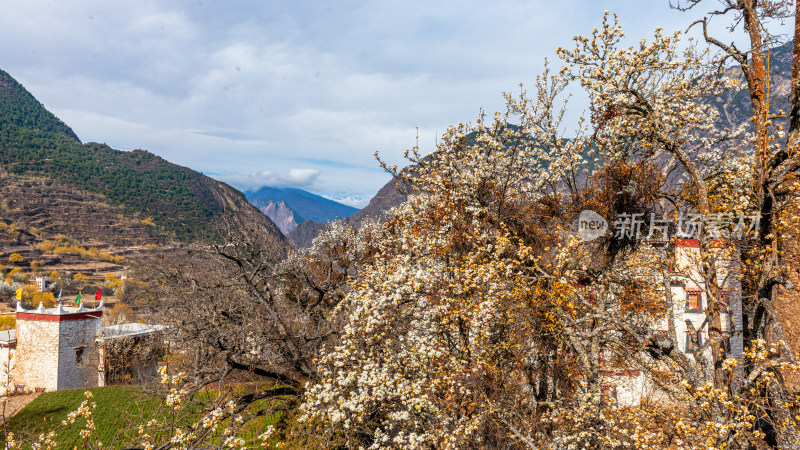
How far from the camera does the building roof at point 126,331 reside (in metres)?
34.9

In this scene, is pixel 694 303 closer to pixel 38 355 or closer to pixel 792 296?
pixel 792 296

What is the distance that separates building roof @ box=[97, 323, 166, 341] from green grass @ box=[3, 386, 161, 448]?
5.51 m

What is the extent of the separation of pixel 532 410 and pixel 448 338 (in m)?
3.31

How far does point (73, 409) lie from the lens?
2680 centimetres

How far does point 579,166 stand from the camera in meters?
13.6

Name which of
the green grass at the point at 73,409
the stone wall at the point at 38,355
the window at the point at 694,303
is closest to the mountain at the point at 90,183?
the stone wall at the point at 38,355

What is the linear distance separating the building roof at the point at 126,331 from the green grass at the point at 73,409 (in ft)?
18.1

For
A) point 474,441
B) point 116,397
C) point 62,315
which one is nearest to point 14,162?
point 62,315

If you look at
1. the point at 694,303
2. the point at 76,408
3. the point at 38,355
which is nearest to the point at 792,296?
the point at 694,303

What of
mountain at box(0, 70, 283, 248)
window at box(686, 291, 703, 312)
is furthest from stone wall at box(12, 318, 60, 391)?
mountain at box(0, 70, 283, 248)

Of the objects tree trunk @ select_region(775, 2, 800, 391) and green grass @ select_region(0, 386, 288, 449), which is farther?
green grass @ select_region(0, 386, 288, 449)

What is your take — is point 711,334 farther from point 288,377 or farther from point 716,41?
point 288,377

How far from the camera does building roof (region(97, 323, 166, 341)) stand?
1373 inches

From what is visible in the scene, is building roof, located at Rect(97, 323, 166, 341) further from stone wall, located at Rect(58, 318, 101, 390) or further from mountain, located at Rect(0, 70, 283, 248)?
mountain, located at Rect(0, 70, 283, 248)
